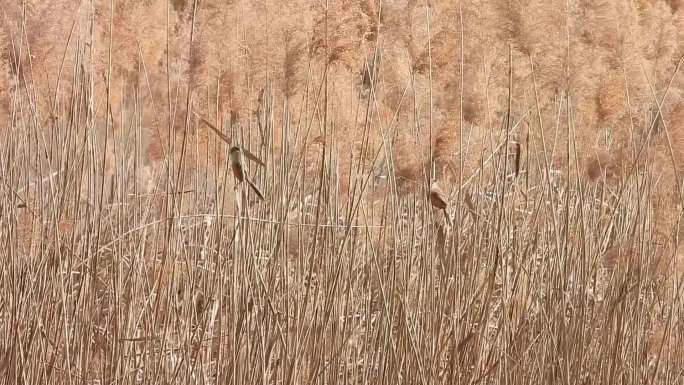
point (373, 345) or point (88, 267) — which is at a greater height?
point (88, 267)

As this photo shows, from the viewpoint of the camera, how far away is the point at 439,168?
372 cm

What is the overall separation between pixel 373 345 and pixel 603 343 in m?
0.35

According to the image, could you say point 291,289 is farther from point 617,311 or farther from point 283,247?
point 617,311

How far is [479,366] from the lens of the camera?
1604 mm

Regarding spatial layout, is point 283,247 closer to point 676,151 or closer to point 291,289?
point 291,289

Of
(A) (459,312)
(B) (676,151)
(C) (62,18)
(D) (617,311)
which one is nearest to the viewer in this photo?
(A) (459,312)

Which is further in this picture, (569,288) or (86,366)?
(569,288)

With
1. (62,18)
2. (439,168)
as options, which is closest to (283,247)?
(62,18)

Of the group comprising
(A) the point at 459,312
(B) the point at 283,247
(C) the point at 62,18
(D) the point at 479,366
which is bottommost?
(D) the point at 479,366

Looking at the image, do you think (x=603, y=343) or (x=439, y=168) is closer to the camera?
(x=603, y=343)

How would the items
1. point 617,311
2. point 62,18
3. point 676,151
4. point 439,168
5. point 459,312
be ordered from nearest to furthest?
point 459,312
point 617,311
point 676,151
point 62,18
point 439,168

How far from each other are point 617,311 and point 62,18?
1.84 metres

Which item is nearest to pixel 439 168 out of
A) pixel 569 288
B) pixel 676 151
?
pixel 676 151

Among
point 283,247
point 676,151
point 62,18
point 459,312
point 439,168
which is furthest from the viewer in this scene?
point 439,168
